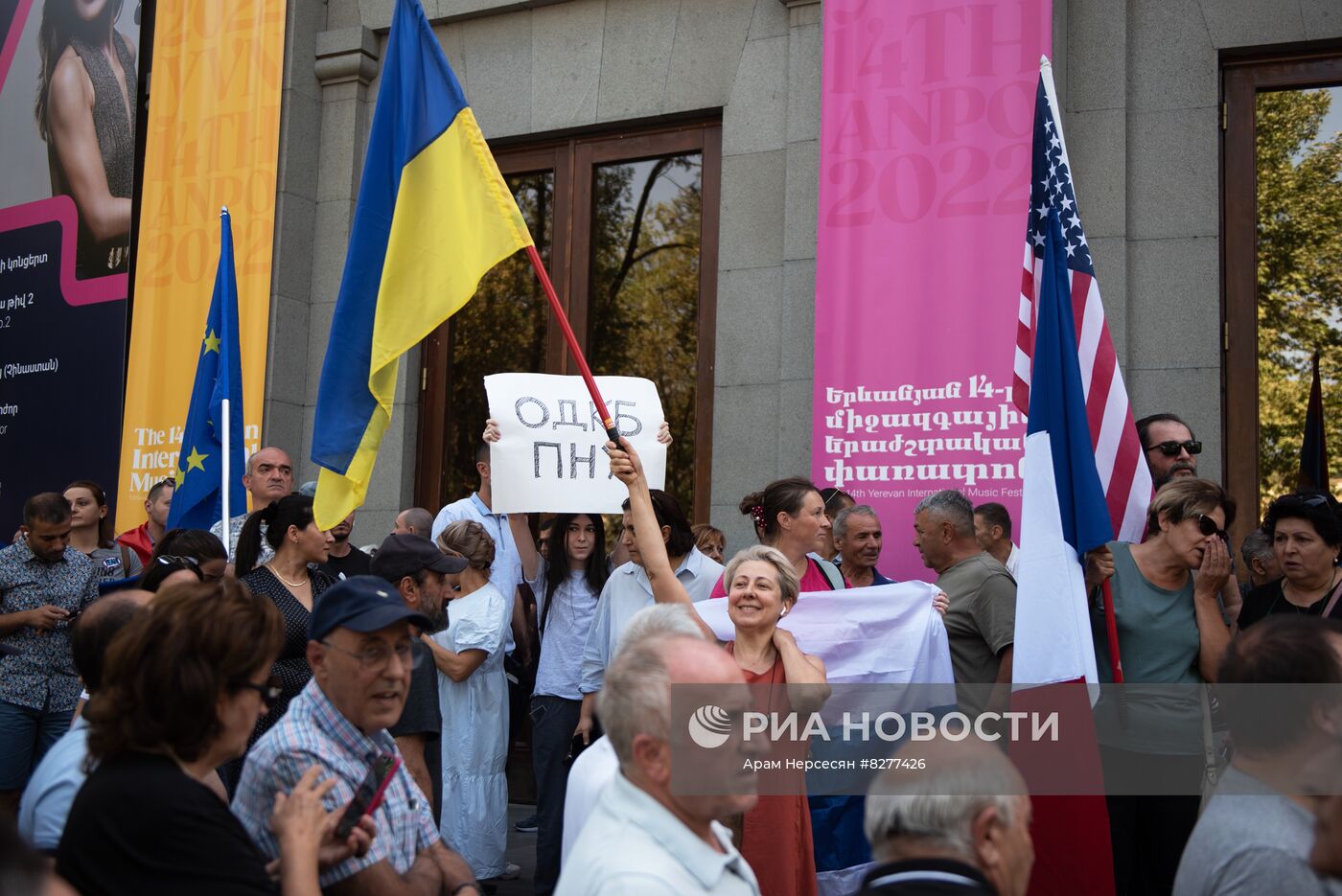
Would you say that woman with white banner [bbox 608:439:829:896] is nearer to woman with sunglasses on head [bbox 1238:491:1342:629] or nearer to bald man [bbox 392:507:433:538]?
woman with sunglasses on head [bbox 1238:491:1342:629]

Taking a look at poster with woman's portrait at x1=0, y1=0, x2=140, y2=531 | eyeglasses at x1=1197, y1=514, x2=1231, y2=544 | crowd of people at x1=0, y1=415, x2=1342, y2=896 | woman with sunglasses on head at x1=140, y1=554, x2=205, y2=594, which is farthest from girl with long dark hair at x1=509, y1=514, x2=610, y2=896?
poster with woman's portrait at x1=0, y1=0, x2=140, y2=531

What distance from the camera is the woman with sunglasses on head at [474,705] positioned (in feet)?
21.7

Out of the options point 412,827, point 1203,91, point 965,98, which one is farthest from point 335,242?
point 412,827

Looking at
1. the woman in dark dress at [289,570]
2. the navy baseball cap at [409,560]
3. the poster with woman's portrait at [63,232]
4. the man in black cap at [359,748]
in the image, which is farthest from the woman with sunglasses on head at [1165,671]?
the poster with woman's portrait at [63,232]

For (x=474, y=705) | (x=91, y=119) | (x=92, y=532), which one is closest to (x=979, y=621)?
(x=474, y=705)

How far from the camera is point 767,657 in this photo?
4918 millimetres

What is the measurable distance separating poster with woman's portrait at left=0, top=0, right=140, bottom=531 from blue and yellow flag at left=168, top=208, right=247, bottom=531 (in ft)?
14.4

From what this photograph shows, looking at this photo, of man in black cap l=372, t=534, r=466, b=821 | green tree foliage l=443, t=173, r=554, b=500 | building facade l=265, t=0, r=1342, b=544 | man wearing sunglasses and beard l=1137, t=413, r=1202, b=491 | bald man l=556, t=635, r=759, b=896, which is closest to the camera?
bald man l=556, t=635, r=759, b=896

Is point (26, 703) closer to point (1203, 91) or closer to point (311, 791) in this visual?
point (311, 791)

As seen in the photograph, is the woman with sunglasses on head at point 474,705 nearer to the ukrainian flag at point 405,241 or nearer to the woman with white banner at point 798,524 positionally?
the ukrainian flag at point 405,241

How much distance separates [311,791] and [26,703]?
508cm

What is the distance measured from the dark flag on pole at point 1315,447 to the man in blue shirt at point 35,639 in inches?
282

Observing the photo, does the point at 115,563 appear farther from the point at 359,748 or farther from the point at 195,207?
the point at 359,748

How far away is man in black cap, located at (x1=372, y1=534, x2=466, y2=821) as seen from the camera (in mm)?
4777
